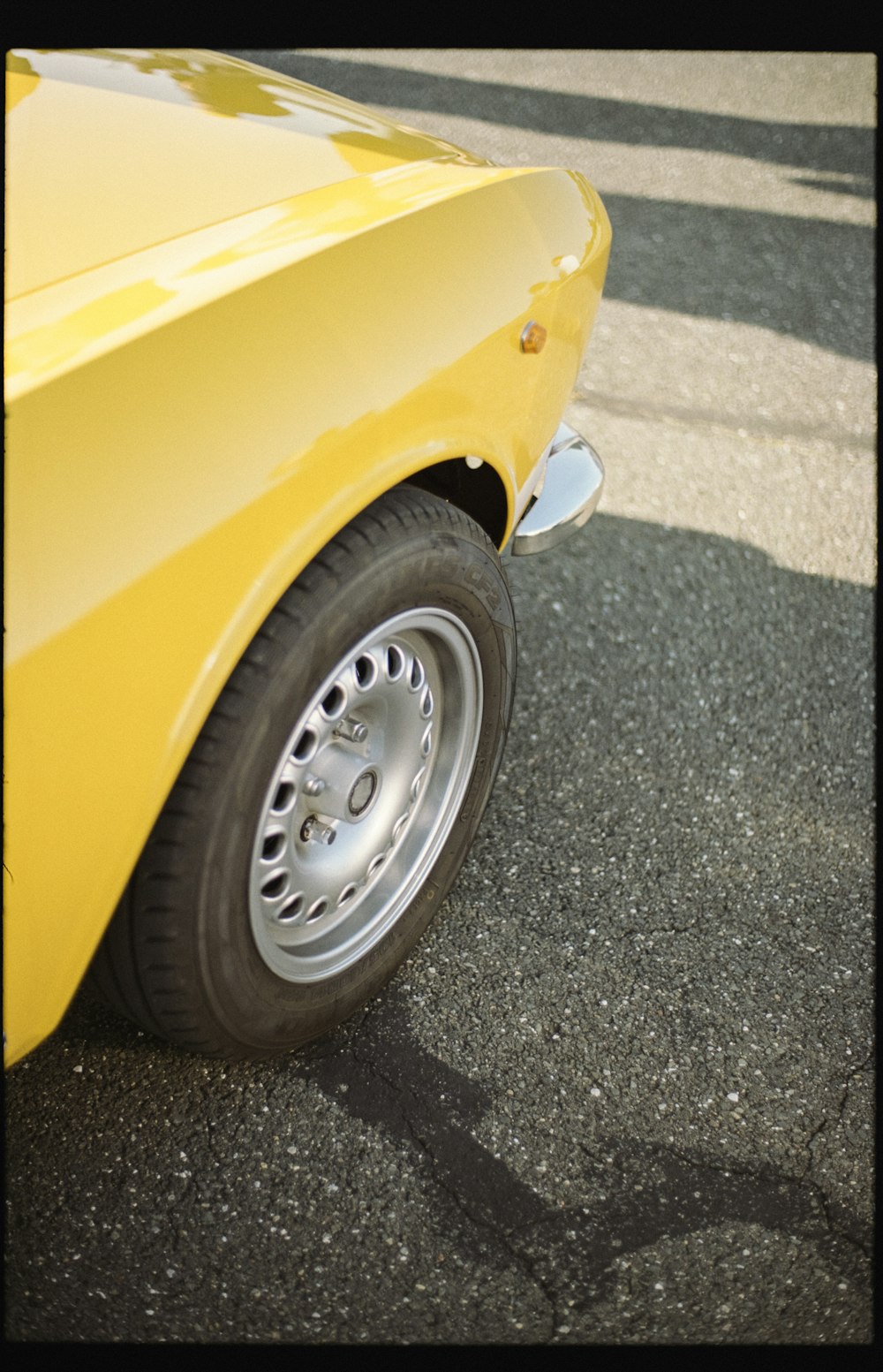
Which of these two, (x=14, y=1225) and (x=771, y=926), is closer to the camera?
(x=14, y=1225)

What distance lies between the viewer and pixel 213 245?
60.2 inches

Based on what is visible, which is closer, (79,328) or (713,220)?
(79,328)

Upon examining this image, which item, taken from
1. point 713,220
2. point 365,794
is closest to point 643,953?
point 365,794

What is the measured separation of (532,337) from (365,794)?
2.92ft

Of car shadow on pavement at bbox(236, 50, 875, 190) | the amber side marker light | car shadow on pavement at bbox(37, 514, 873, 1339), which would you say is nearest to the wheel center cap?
car shadow on pavement at bbox(37, 514, 873, 1339)

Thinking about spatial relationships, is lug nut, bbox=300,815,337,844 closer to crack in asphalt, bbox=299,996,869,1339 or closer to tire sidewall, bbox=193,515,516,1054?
tire sidewall, bbox=193,515,516,1054

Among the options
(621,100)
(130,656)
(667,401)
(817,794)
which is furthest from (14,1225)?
(621,100)

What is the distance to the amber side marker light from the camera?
A: 1.94 meters

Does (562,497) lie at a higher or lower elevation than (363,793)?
higher

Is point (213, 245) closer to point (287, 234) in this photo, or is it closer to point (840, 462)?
point (287, 234)

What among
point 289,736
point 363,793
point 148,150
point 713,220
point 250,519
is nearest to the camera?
point 250,519

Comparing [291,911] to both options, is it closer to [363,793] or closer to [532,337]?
[363,793]

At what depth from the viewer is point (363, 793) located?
1941 mm

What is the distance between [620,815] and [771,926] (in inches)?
16.8
